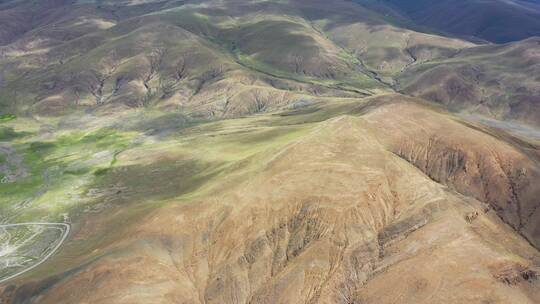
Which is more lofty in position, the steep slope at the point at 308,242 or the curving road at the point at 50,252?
the steep slope at the point at 308,242

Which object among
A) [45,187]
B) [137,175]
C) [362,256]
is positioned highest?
[362,256]

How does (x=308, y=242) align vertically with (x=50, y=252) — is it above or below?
above

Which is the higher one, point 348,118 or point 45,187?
point 348,118

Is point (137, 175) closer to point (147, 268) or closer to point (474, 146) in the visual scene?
point (147, 268)

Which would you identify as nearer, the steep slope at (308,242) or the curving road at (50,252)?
the steep slope at (308,242)

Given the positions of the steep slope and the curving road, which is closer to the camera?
the steep slope

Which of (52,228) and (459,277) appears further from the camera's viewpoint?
(52,228)

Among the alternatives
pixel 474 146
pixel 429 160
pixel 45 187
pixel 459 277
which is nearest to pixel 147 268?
pixel 459 277

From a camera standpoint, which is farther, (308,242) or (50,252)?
(50,252)

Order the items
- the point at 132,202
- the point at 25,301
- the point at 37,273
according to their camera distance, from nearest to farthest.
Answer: the point at 25,301
the point at 37,273
the point at 132,202

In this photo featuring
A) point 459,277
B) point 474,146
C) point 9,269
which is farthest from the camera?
point 474,146

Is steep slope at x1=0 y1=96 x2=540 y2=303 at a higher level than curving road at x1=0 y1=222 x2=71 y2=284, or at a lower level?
higher
